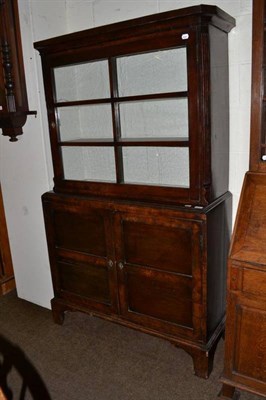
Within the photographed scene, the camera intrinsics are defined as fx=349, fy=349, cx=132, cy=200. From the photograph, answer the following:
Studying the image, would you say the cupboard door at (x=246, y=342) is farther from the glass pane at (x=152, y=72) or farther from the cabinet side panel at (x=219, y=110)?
the glass pane at (x=152, y=72)

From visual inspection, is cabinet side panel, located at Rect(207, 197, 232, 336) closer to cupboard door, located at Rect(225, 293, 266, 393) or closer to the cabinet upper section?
the cabinet upper section

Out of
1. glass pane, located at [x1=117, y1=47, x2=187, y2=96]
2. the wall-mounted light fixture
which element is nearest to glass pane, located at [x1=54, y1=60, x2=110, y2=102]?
glass pane, located at [x1=117, y1=47, x2=187, y2=96]

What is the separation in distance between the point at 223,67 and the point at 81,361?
1858mm

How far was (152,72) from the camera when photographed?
6.51 ft

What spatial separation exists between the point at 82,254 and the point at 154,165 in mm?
721

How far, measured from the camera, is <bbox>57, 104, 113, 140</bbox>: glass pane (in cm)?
218

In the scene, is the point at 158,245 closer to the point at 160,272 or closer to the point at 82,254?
the point at 160,272

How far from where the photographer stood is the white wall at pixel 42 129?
6.18ft

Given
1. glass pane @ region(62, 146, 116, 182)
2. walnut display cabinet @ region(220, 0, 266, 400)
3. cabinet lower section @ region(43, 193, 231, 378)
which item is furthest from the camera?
glass pane @ region(62, 146, 116, 182)

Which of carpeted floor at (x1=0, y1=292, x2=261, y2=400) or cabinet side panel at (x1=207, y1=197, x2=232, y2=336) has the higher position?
cabinet side panel at (x1=207, y1=197, x2=232, y2=336)

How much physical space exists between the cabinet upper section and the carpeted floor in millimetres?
979

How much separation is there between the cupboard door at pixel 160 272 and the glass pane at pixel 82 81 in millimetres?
800

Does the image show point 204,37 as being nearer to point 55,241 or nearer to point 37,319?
point 55,241

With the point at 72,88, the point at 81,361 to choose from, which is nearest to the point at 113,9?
the point at 72,88
